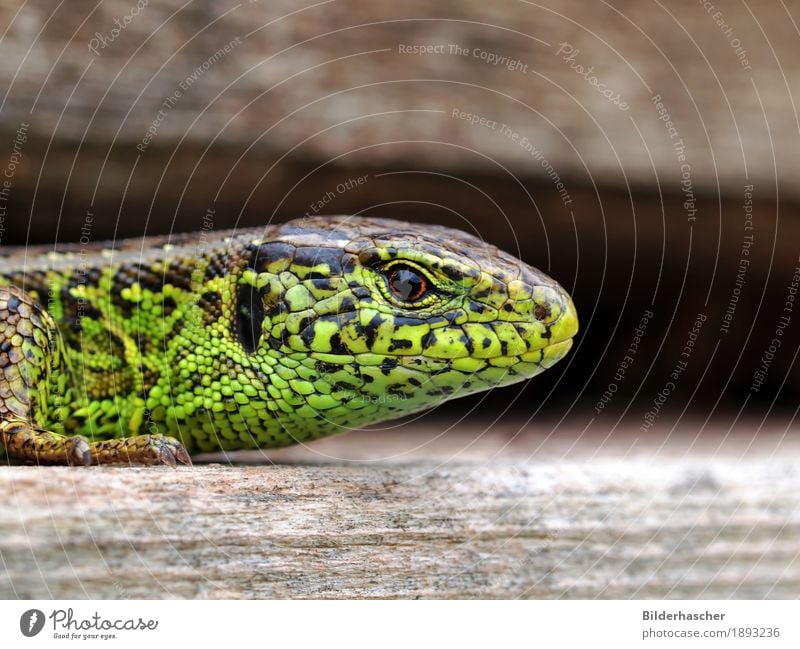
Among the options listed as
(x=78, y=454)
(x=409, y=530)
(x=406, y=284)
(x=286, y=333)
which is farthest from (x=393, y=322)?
(x=78, y=454)

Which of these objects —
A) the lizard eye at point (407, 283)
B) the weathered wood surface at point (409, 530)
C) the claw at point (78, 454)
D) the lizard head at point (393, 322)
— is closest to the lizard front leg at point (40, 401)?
the claw at point (78, 454)

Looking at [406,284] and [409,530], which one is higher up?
[406,284]

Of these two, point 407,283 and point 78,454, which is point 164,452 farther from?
point 407,283

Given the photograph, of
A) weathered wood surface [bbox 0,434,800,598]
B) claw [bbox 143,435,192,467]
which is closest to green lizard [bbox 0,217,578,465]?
weathered wood surface [bbox 0,434,800,598]

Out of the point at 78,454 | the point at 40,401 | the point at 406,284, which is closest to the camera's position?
the point at 78,454

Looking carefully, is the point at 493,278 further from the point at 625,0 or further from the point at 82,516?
the point at 625,0

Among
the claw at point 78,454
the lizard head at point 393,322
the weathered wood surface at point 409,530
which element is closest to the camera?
the weathered wood surface at point 409,530

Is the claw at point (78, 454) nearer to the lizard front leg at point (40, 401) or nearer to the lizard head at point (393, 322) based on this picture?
the lizard front leg at point (40, 401)
